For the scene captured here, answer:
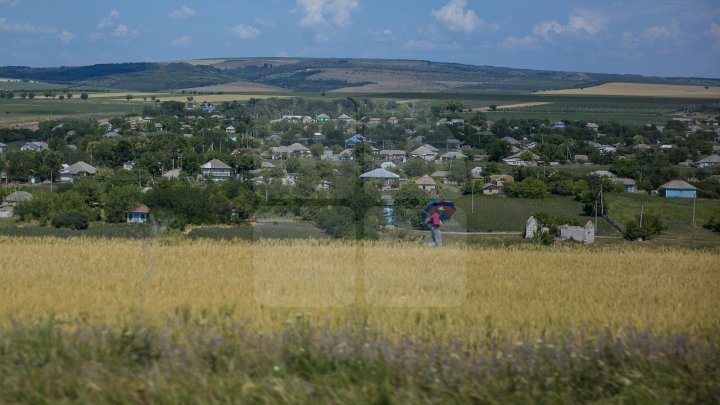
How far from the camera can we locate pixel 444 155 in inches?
647

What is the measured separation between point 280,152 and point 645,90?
66577 mm

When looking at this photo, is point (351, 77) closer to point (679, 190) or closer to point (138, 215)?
point (679, 190)

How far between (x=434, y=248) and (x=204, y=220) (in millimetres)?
7293

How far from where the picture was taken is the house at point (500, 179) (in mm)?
26984

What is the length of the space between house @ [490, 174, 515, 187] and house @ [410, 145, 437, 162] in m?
11.3

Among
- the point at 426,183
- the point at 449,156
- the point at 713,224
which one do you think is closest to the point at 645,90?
the point at 713,224

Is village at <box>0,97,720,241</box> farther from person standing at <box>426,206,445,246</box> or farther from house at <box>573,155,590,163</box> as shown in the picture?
person standing at <box>426,206,445,246</box>

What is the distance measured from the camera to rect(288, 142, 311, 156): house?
15908 millimetres

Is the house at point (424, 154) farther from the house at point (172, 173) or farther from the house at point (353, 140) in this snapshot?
the house at point (172, 173)

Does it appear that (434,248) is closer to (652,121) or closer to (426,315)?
(426,315)

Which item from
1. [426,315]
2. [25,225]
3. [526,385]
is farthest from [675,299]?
[25,225]

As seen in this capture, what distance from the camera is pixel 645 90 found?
7662cm

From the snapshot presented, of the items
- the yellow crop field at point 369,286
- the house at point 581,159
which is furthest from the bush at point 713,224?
the house at point 581,159

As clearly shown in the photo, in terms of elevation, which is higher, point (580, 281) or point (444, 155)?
point (444, 155)
